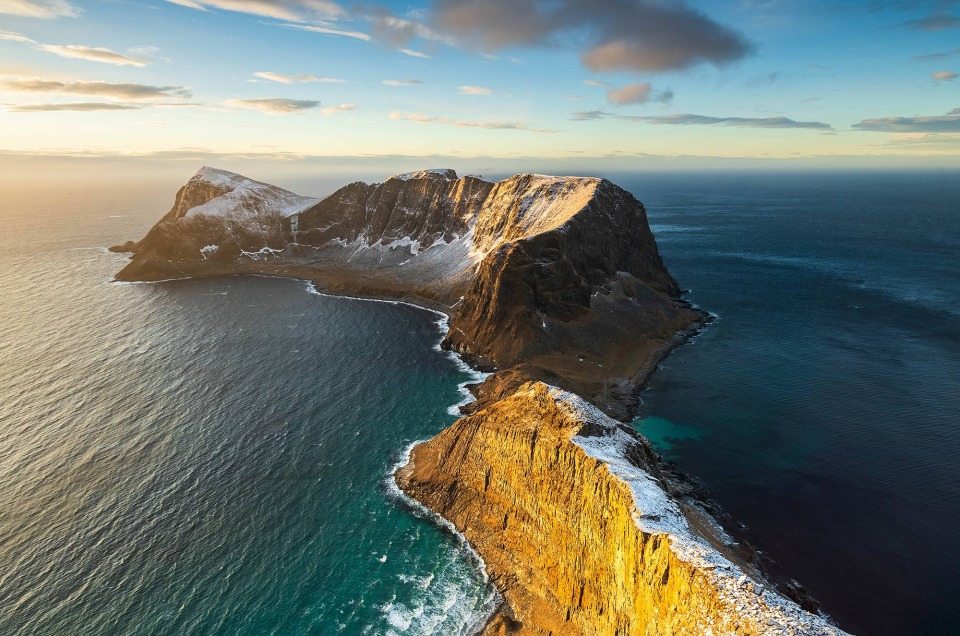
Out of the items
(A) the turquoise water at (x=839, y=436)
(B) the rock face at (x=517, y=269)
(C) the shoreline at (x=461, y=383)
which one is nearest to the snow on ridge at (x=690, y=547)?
(C) the shoreline at (x=461, y=383)

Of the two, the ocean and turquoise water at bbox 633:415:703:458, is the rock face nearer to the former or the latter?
turquoise water at bbox 633:415:703:458


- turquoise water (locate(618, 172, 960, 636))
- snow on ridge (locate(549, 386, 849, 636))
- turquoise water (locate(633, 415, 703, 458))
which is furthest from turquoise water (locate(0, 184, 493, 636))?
turquoise water (locate(618, 172, 960, 636))

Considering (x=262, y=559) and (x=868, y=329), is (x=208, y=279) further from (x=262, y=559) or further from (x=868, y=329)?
(x=868, y=329)

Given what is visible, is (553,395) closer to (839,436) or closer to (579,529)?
(579,529)

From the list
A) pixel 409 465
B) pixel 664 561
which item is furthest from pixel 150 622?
pixel 664 561

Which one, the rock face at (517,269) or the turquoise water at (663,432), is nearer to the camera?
the turquoise water at (663,432)

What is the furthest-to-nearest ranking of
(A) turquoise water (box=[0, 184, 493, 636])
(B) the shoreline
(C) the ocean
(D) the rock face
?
(D) the rock face
(B) the shoreline
(C) the ocean
(A) turquoise water (box=[0, 184, 493, 636])

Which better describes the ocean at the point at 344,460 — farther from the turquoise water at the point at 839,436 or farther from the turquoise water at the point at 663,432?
the turquoise water at the point at 663,432
